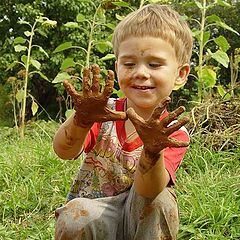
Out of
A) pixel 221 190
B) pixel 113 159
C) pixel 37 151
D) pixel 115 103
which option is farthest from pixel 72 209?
pixel 37 151

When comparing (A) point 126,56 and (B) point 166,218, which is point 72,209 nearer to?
(B) point 166,218

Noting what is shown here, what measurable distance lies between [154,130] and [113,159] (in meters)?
0.43

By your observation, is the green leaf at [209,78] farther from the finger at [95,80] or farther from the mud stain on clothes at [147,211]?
the finger at [95,80]

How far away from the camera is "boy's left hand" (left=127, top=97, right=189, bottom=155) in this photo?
57.1 inches

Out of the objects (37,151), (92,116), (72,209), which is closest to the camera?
(92,116)

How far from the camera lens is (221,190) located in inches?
109

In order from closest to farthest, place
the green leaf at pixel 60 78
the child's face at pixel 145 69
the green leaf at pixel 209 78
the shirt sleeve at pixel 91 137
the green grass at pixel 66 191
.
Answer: the child's face at pixel 145 69 → the shirt sleeve at pixel 91 137 → the green grass at pixel 66 191 → the green leaf at pixel 60 78 → the green leaf at pixel 209 78

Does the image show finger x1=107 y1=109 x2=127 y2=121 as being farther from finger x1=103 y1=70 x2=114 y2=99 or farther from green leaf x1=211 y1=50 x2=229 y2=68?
green leaf x1=211 y1=50 x2=229 y2=68

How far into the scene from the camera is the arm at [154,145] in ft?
4.79

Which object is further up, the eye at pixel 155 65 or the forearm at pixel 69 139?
the eye at pixel 155 65

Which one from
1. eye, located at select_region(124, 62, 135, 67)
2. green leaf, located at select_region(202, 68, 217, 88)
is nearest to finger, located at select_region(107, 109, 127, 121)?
eye, located at select_region(124, 62, 135, 67)

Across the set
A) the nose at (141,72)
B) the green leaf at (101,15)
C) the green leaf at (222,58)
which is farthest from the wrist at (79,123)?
the green leaf at (101,15)

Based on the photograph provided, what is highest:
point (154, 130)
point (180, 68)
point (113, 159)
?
point (180, 68)

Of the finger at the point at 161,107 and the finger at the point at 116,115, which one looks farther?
the finger at the point at 116,115
